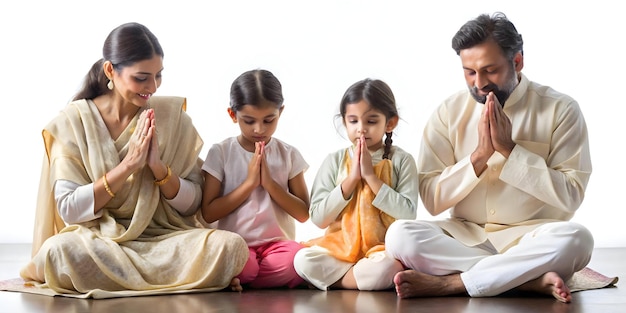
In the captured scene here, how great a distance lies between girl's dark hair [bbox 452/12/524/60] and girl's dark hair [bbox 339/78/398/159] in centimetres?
36

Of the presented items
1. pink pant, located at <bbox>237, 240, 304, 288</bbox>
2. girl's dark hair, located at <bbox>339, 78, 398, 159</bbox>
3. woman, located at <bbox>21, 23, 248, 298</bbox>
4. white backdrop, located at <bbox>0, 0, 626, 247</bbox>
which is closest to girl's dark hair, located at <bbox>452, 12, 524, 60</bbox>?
girl's dark hair, located at <bbox>339, 78, 398, 159</bbox>

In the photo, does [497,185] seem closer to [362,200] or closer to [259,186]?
[362,200]

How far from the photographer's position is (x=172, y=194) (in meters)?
4.34

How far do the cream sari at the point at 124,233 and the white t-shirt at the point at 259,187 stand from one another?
105 millimetres

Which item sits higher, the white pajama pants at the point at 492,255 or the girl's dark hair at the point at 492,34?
the girl's dark hair at the point at 492,34

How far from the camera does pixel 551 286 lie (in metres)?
3.90

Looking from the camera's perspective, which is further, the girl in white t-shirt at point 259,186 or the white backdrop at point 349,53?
the white backdrop at point 349,53

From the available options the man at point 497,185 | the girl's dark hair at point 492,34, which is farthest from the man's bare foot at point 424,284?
the girl's dark hair at point 492,34

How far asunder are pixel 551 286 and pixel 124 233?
1623mm

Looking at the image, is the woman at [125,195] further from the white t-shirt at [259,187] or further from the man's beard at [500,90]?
the man's beard at [500,90]

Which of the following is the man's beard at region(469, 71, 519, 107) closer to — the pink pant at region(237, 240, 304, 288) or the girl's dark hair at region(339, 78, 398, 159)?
the girl's dark hair at region(339, 78, 398, 159)

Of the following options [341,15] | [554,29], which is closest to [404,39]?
[341,15]

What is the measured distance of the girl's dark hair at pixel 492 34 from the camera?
415 cm

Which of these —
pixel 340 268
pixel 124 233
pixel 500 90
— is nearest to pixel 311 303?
pixel 340 268
